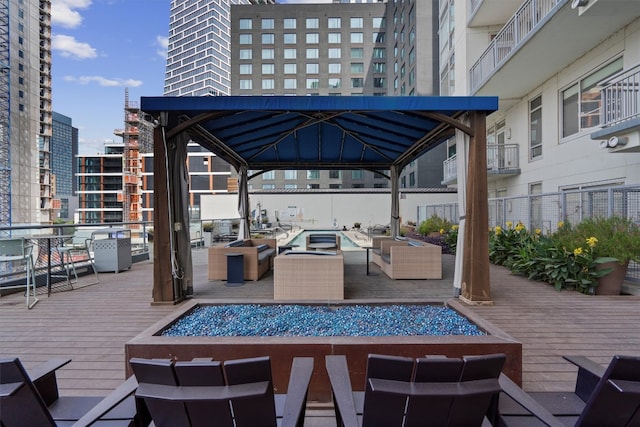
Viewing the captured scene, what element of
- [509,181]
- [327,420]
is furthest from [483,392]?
[509,181]

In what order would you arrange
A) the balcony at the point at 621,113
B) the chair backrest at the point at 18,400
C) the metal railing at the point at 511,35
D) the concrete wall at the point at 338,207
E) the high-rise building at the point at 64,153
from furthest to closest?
1. the high-rise building at the point at 64,153
2. the concrete wall at the point at 338,207
3. the metal railing at the point at 511,35
4. the balcony at the point at 621,113
5. the chair backrest at the point at 18,400

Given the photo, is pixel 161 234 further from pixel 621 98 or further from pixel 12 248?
pixel 621 98

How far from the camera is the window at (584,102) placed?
307 inches

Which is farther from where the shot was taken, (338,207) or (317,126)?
(338,207)

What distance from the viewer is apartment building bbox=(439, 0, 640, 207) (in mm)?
6562

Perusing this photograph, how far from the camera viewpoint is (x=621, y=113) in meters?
6.46

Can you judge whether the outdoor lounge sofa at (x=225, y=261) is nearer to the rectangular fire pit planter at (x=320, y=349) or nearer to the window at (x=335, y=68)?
the rectangular fire pit planter at (x=320, y=349)

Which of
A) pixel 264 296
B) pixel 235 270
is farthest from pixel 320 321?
pixel 235 270

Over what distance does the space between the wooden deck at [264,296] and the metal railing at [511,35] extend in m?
6.29

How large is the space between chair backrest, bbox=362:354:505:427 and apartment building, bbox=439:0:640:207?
19.8ft

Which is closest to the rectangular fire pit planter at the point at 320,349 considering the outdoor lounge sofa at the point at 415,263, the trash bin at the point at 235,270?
the trash bin at the point at 235,270

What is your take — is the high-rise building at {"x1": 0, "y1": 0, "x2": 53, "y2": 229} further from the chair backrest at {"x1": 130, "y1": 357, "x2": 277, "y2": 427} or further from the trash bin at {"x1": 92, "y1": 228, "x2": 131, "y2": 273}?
the chair backrest at {"x1": 130, "y1": 357, "x2": 277, "y2": 427}

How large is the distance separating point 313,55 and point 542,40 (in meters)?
37.7

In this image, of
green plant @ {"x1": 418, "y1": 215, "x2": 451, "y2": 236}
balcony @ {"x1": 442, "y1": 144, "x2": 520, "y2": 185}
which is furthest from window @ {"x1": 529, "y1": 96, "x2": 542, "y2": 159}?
green plant @ {"x1": 418, "y1": 215, "x2": 451, "y2": 236}
